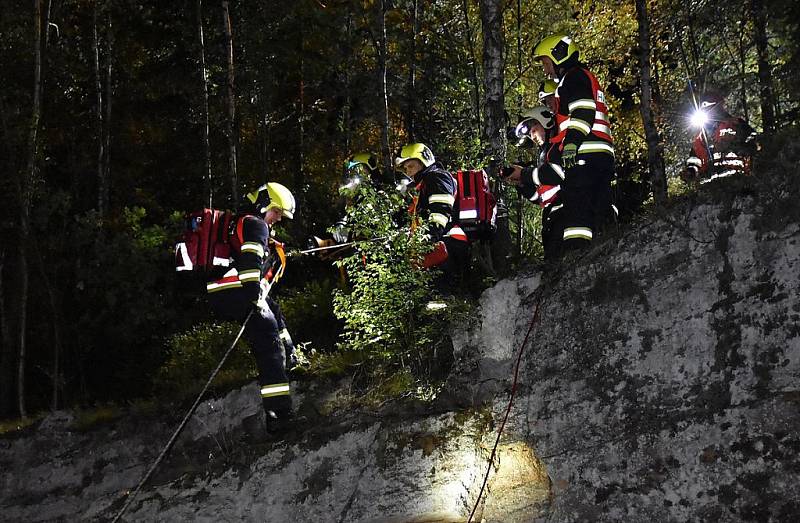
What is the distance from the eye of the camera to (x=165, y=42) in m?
21.8

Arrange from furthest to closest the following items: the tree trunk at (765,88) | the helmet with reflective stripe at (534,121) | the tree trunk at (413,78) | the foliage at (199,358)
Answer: the tree trunk at (413,78) < the foliage at (199,358) < the helmet with reflective stripe at (534,121) < the tree trunk at (765,88)

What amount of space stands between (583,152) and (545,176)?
46 cm

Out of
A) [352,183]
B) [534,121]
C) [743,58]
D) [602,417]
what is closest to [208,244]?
[352,183]

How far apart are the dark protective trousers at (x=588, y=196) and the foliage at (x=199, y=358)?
4.24 meters

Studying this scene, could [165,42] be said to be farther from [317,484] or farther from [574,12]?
[317,484]

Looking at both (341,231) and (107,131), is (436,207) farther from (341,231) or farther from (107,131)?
(107,131)

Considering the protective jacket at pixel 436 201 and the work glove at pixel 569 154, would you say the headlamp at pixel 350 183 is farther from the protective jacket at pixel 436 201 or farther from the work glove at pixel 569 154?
the work glove at pixel 569 154

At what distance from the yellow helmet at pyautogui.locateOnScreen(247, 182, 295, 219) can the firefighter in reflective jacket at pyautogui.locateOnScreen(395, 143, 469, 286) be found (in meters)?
1.28

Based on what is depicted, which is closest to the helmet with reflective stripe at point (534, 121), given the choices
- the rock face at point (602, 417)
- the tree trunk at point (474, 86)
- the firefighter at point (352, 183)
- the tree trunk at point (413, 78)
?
the firefighter at point (352, 183)

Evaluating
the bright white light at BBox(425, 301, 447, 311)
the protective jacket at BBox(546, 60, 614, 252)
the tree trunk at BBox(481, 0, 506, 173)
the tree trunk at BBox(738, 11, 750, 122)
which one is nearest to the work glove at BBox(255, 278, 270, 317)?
the bright white light at BBox(425, 301, 447, 311)

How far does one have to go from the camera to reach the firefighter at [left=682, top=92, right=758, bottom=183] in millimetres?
5754

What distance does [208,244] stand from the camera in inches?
315

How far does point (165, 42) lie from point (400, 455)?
1795cm

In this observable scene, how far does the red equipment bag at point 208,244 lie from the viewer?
7.98 m
